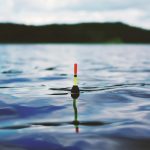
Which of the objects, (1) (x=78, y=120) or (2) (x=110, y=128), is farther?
(1) (x=78, y=120)

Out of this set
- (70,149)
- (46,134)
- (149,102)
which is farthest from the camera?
(149,102)

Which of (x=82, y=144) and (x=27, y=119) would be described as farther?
(x=27, y=119)

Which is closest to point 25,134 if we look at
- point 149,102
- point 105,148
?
point 105,148

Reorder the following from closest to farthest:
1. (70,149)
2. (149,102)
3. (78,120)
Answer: (70,149)
(78,120)
(149,102)

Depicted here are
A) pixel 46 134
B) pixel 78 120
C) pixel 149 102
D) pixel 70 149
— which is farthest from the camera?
pixel 149 102

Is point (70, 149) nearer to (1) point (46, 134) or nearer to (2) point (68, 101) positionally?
(1) point (46, 134)

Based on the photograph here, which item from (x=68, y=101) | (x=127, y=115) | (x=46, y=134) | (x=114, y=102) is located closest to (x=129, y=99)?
(x=114, y=102)

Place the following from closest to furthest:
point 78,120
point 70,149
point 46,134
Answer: point 70,149 < point 46,134 < point 78,120

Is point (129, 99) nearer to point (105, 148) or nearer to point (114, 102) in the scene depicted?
point (114, 102)

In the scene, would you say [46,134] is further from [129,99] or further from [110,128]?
[129,99]
